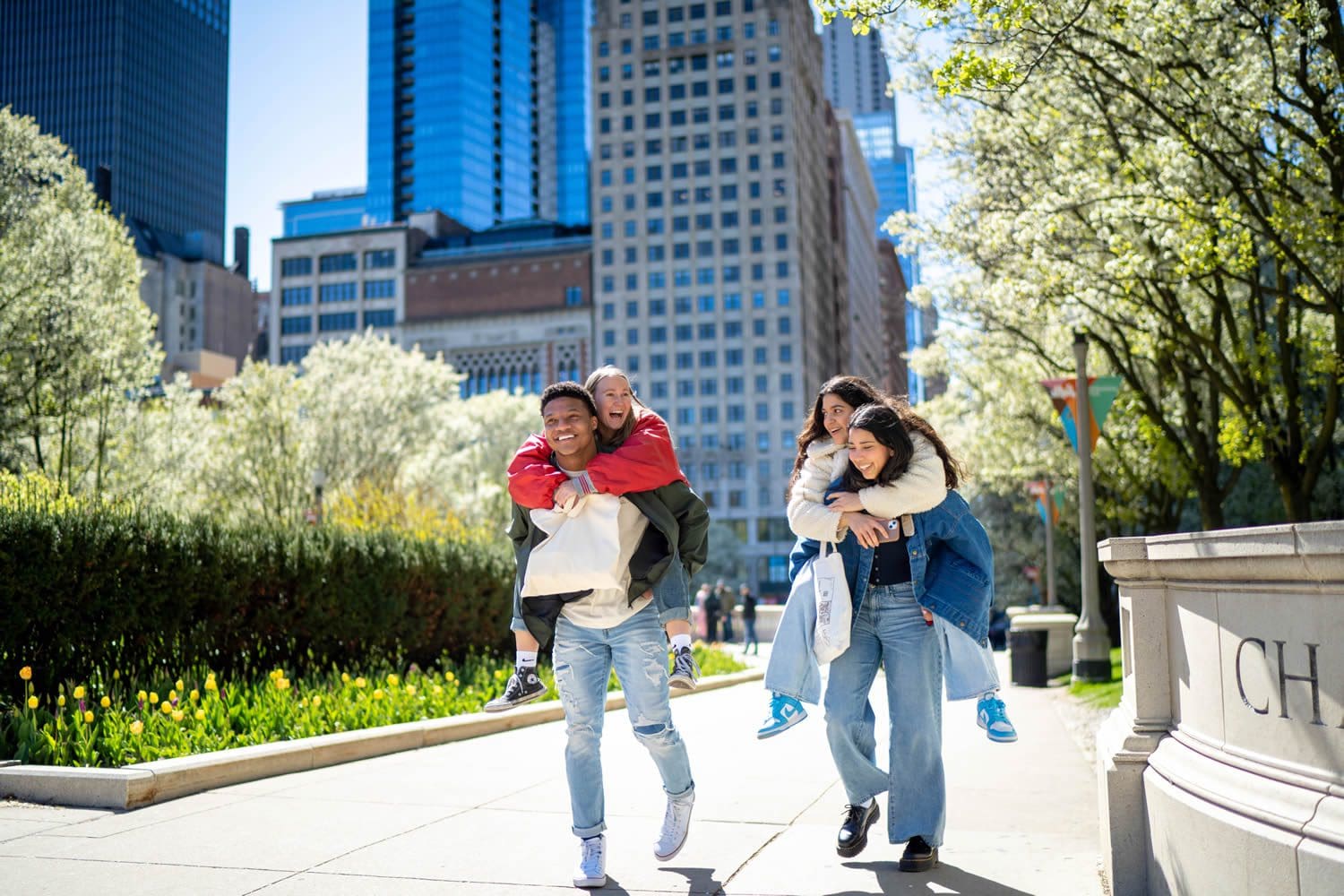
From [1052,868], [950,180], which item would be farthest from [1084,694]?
[1052,868]

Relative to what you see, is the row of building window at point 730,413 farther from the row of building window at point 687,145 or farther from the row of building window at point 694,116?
the row of building window at point 694,116

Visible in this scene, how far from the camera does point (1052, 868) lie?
16.9 feet

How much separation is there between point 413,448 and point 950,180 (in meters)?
27.6

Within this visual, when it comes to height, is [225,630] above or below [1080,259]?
below

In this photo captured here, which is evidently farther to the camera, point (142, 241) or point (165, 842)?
point (142, 241)

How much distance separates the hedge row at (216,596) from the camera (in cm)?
901

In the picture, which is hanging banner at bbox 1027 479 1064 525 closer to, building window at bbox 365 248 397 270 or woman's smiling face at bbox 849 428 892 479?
woman's smiling face at bbox 849 428 892 479

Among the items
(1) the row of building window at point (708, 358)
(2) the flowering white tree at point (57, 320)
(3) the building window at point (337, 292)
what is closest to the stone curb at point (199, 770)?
(2) the flowering white tree at point (57, 320)

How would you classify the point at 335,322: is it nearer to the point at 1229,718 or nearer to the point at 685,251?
the point at 685,251

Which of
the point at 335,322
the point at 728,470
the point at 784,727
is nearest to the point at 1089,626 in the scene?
the point at 784,727

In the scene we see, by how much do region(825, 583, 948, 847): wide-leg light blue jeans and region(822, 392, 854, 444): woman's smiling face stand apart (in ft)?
2.27

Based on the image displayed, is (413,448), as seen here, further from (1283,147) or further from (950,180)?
(1283,147)

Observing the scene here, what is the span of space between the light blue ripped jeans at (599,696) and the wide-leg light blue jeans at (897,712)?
720 millimetres

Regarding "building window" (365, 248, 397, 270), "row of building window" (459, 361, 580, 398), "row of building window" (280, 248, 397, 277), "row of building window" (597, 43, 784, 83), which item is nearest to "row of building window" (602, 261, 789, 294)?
"row of building window" (459, 361, 580, 398)
